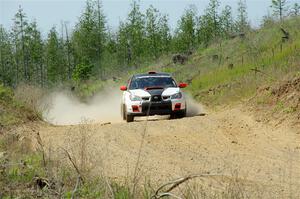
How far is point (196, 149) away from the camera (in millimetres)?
11742

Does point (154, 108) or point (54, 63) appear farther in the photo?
point (54, 63)

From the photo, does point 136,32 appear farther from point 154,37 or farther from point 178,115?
point 178,115

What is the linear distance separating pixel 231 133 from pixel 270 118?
1.74 meters

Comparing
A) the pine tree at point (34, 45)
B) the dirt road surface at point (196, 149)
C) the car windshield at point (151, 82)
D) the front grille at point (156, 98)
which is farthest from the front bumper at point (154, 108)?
the pine tree at point (34, 45)

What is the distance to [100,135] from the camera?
44.0 feet

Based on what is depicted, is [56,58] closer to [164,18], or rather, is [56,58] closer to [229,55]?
[164,18]

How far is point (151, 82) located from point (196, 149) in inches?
268

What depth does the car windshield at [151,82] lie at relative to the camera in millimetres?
18000

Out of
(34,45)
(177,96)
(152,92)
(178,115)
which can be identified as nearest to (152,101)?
(152,92)

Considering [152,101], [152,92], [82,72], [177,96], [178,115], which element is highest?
[152,92]

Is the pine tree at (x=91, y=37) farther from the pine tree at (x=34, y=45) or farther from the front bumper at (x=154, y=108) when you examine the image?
the front bumper at (x=154, y=108)

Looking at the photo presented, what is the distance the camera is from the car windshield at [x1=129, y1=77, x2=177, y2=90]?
59.1 feet

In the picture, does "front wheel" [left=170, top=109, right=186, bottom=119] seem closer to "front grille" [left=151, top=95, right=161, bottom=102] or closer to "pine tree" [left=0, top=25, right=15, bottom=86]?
"front grille" [left=151, top=95, right=161, bottom=102]

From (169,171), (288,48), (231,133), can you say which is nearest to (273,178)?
(169,171)
